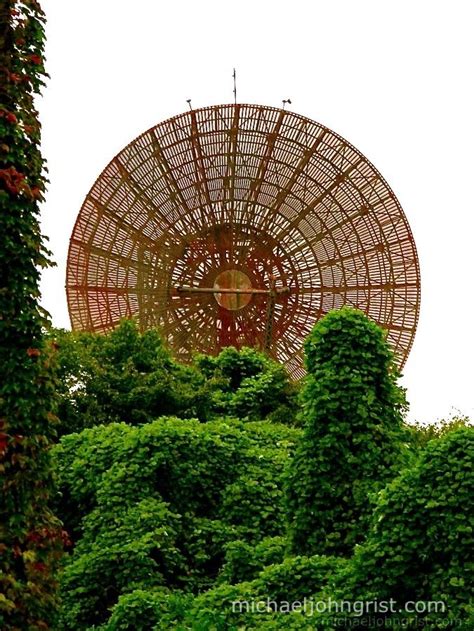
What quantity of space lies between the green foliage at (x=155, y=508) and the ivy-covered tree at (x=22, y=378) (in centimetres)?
356

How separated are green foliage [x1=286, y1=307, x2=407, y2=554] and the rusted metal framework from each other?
1420 centimetres

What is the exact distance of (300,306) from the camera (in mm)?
34312

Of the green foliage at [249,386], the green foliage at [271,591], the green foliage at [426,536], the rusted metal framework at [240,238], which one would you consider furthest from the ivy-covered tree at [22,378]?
the rusted metal framework at [240,238]

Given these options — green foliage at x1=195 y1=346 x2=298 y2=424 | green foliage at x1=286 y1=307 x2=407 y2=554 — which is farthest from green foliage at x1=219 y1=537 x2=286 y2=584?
green foliage at x1=195 y1=346 x2=298 y2=424

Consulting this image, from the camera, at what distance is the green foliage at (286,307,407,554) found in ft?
60.2

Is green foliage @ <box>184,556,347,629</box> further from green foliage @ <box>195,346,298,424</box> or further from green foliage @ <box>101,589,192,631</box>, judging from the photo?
green foliage @ <box>195,346,298,424</box>

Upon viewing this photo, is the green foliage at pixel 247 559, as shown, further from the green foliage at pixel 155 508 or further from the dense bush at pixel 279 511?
the green foliage at pixel 155 508

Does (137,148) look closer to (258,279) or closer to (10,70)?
(258,279)

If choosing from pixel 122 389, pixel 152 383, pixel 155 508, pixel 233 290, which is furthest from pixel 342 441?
pixel 233 290

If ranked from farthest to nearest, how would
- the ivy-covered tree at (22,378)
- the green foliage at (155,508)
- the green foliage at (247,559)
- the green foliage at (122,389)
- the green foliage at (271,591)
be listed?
1. the green foliage at (122,389)
2. the green foliage at (155,508)
3. the green foliage at (247,559)
4. the green foliage at (271,591)
5. the ivy-covered tree at (22,378)

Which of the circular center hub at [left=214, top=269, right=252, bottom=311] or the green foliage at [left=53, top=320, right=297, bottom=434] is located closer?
the green foliage at [left=53, top=320, right=297, bottom=434]

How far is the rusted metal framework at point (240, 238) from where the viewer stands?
3316cm

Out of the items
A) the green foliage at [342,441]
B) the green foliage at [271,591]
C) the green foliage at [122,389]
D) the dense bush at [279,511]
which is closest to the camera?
the dense bush at [279,511]

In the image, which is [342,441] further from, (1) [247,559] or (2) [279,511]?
(2) [279,511]
